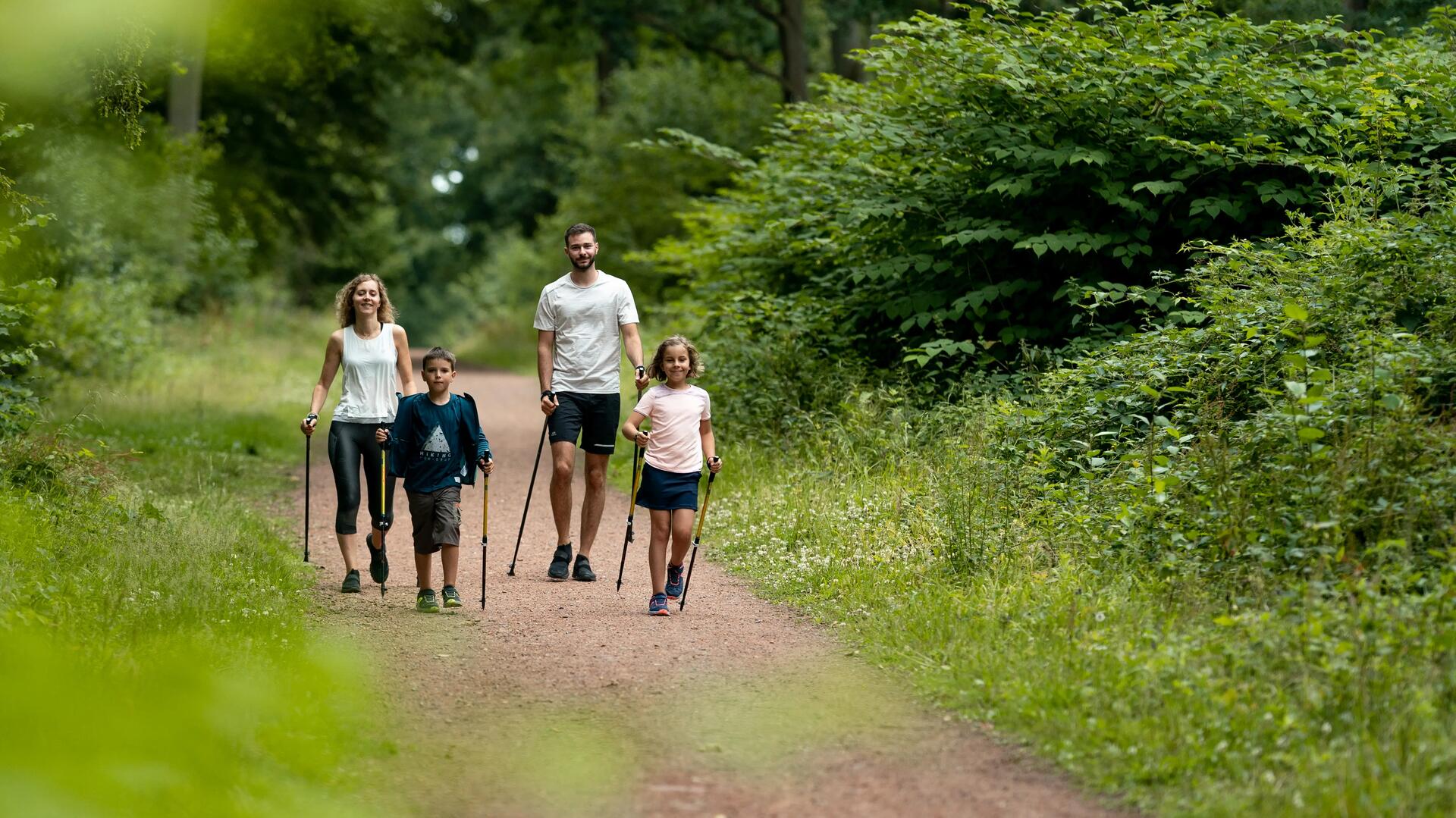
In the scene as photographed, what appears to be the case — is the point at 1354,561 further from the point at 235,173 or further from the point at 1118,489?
the point at 235,173

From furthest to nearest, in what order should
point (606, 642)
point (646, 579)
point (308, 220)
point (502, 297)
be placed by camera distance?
point (502, 297)
point (308, 220)
point (646, 579)
point (606, 642)

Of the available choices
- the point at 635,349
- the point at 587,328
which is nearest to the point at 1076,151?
the point at 635,349

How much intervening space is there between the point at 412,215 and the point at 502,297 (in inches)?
464

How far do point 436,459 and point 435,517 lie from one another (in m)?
0.34

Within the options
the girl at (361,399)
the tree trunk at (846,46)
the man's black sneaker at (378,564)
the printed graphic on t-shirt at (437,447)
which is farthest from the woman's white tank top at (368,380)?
the tree trunk at (846,46)

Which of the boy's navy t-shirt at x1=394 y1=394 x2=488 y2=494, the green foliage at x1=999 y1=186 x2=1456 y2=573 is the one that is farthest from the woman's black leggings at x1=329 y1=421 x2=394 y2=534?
the green foliage at x1=999 y1=186 x2=1456 y2=573

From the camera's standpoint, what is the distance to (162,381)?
19422 millimetres

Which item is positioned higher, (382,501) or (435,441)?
(435,441)

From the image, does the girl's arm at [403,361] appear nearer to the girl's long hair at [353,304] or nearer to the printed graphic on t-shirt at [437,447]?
the girl's long hair at [353,304]

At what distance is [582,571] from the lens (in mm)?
8867

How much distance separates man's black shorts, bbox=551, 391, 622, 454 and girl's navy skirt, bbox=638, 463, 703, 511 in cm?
105

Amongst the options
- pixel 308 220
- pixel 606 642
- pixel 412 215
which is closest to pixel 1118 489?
pixel 606 642

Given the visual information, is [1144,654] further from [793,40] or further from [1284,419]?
[793,40]

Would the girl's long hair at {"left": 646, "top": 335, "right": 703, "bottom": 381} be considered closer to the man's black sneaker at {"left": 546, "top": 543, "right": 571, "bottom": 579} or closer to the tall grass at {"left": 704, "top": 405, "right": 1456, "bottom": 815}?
the tall grass at {"left": 704, "top": 405, "right": 1456, "bottom": 815}
